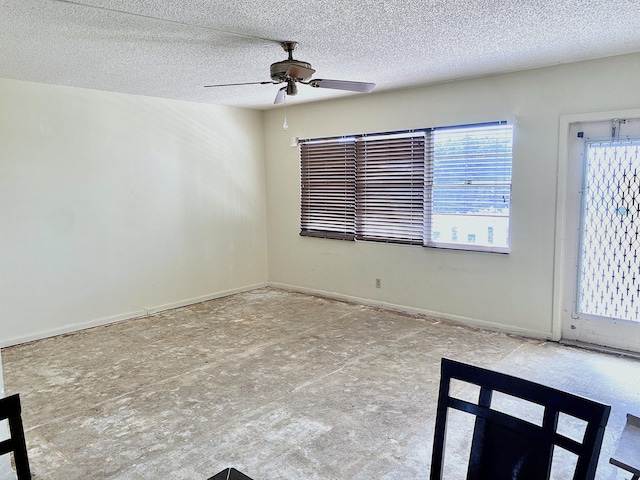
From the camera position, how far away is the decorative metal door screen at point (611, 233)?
377cm

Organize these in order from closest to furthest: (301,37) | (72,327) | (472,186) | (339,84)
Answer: (301,37), (339,84), (472,186), (72,327)

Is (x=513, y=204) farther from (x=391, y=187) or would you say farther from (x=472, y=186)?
(x=391, y=187)

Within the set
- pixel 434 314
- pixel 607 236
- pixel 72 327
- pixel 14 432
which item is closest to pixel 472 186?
pixel 607 236

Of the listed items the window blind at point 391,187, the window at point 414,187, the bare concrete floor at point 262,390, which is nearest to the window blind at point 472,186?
the window at point 414,187

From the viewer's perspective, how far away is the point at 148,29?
2.90 metres

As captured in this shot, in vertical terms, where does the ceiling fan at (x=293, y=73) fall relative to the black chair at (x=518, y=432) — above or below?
above

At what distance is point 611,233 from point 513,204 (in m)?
0.83

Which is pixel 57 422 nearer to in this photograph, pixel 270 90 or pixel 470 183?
pixel 270 90

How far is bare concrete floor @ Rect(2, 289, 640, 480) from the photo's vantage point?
8.12ft

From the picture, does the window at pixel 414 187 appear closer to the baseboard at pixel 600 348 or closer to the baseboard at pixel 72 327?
the baseboard at pixel 600 348

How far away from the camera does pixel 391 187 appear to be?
5.25 m

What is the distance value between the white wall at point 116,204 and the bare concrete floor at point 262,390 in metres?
0.46

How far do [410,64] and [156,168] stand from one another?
3085 mm

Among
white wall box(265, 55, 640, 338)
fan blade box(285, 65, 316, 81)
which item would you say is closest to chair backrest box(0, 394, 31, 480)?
fan blade box(285, 65, 316, 81)
